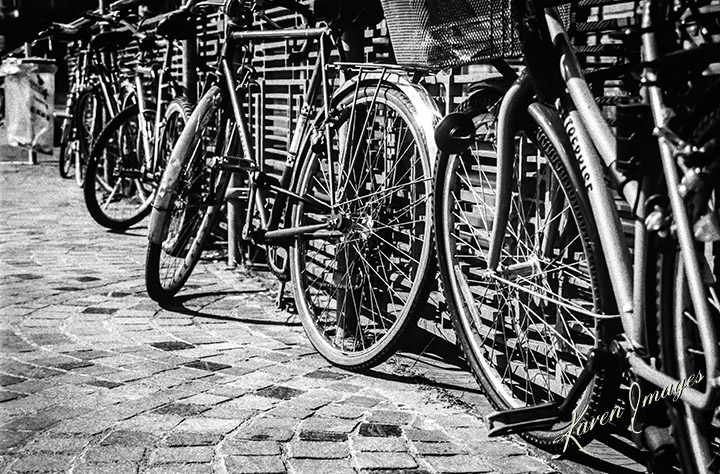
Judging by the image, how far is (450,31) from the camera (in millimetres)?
3309

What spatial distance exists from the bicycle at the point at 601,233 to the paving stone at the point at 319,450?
1.80ft

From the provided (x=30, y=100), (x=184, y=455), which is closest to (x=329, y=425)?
(x=184, y=455)

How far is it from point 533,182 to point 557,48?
2.91 feet

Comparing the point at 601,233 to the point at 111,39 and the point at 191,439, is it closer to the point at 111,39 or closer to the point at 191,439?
the point at 191,439

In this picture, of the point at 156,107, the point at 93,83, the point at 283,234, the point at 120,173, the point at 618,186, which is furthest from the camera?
the point at 93,83

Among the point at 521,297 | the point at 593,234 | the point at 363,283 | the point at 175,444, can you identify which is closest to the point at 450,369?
the point at 363,283

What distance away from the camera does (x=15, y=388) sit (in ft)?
13.2

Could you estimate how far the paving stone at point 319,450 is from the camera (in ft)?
10.9

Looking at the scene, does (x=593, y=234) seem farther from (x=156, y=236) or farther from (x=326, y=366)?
(x=156, y=236)

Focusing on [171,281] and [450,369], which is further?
[171,281]

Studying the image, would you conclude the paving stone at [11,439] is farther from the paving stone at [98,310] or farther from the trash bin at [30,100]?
the trash bin at [30,100]

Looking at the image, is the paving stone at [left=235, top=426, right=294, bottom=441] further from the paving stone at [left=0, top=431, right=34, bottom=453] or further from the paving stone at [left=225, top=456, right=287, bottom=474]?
the paving stone at [left=0, top=431, right=34, bottom=453]

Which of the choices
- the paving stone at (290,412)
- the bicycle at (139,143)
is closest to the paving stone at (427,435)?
the paving stone at (290,412)

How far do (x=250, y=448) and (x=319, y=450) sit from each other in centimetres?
23
